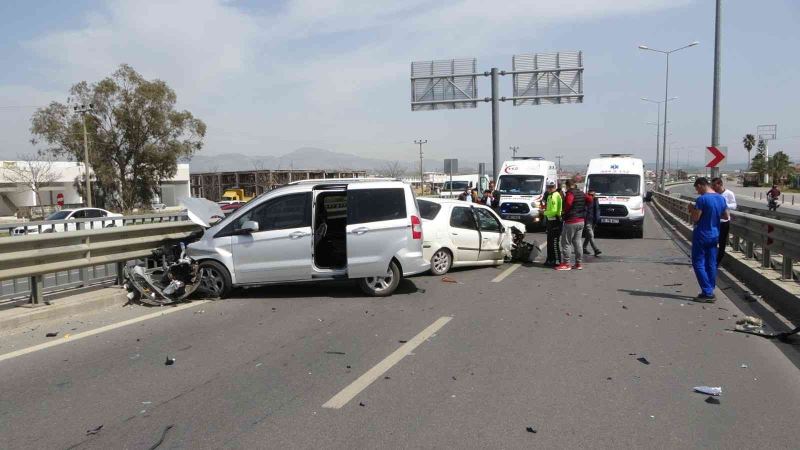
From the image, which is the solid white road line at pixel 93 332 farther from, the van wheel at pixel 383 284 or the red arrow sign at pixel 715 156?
the red arrow sign at pixel 715 156

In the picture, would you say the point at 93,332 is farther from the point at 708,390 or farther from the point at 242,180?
the point at 242,180

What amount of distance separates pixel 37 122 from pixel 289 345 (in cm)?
5426

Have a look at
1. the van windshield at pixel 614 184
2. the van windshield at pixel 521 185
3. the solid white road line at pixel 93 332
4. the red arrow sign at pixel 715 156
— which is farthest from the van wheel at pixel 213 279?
the red arrow sign at pixel 715 156

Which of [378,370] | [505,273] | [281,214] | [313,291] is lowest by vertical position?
[505,273]

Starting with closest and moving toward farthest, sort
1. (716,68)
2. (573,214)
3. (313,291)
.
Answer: (313,291) → (573,214) → (716,68)

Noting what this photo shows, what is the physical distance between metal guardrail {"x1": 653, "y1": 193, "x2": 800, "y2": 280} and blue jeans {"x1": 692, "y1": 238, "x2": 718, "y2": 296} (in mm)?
1100

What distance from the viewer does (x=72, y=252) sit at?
833 centimetres

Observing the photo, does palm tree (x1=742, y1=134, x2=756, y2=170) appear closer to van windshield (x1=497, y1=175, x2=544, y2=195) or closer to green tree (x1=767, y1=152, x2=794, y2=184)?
green tree (x1=767, y1=152, x2=794, y2=184)

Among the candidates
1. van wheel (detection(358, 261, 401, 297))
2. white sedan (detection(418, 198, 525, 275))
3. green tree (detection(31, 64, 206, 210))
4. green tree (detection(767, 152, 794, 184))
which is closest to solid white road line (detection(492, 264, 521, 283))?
white sedan (detection(418, 198, 525, 275))

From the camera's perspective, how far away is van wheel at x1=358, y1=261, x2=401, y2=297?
9.38 metres

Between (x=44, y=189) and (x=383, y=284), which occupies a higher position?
(x=44, y=189)

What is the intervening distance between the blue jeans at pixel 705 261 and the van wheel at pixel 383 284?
14.4 feet

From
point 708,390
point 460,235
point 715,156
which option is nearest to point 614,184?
point 715,156

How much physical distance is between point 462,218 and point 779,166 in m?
106
